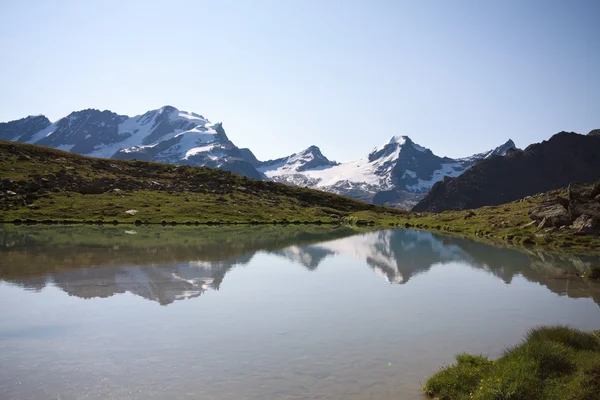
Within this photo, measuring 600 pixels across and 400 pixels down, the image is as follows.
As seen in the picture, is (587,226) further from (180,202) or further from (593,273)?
(180,202)

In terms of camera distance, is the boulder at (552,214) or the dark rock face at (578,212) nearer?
the dark rock face at (578,212)

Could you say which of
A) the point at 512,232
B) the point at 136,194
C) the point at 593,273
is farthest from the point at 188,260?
the point at 136,194

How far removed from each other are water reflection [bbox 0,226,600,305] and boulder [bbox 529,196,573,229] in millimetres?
13320

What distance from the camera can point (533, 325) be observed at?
2303cm

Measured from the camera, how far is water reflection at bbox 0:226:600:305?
103 feet

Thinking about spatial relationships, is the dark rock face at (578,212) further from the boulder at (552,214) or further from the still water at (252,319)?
the still water at (252,319)

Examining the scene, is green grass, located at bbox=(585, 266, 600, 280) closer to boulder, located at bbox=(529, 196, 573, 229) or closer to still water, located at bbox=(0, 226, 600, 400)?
still water, located at bbox=(0, 226, 600, 400)

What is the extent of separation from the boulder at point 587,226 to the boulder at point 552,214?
105 inches

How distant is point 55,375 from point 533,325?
72.2ft

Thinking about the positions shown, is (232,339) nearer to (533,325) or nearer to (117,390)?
(117,390)

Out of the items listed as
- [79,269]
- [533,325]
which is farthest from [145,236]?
[533,325]

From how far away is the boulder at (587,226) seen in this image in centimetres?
6431

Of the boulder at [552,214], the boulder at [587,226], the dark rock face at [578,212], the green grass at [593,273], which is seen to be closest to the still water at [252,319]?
the green grass at [593,273]

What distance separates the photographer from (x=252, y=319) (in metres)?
22.9
